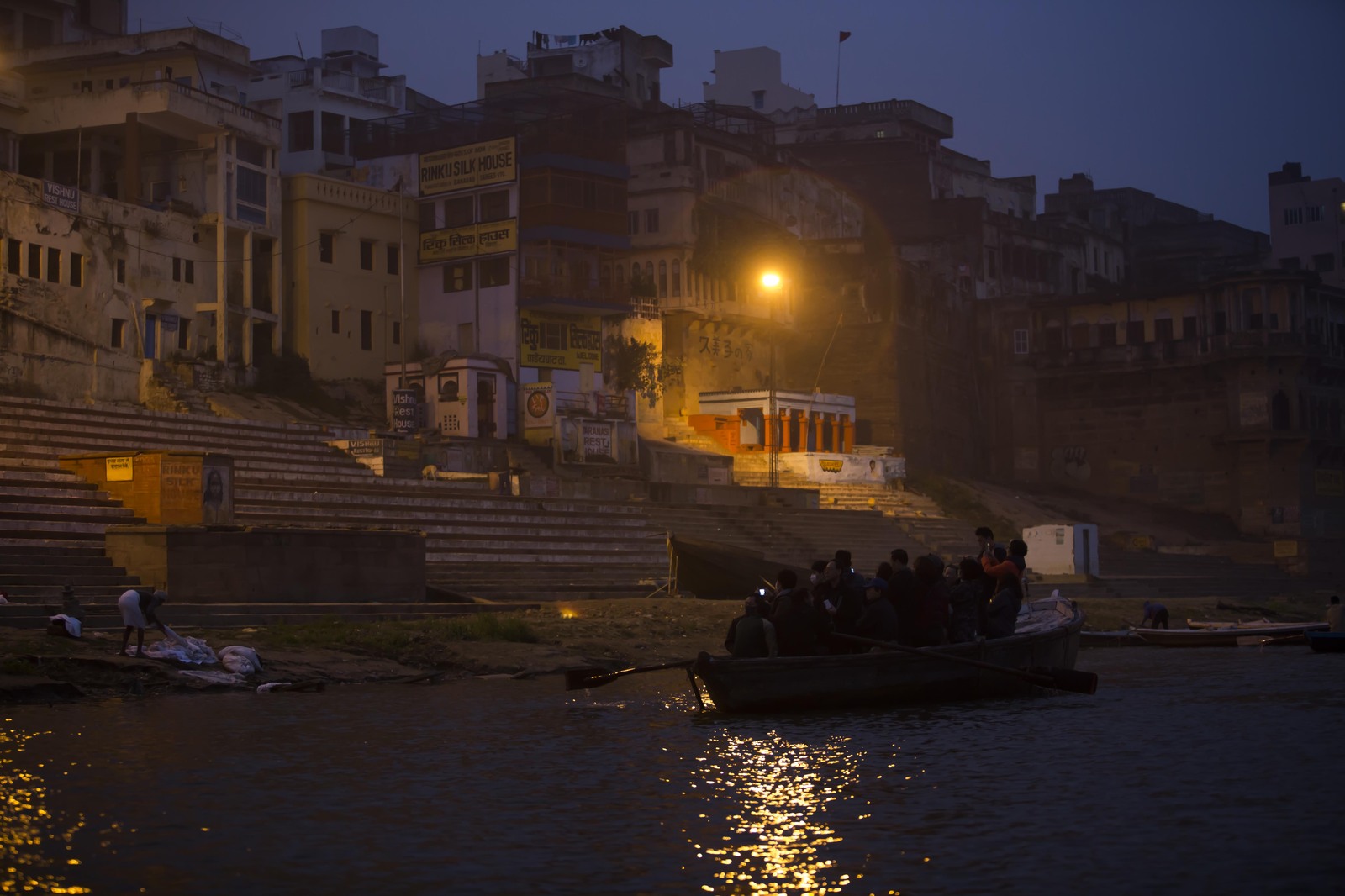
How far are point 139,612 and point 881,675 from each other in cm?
760


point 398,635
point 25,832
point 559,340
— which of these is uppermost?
point 559,340

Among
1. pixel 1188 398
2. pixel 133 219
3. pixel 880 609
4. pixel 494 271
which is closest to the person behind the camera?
pixel 880 609

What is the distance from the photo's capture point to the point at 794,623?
14.7m

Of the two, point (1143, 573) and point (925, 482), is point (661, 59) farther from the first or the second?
point (1143, 573)

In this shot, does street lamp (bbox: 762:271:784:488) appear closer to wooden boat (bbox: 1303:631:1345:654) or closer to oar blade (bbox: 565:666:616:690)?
wooden boat (bbox: 1303:631:1345:654)

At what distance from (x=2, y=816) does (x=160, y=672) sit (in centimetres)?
686

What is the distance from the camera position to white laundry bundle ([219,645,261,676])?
55.3 ft

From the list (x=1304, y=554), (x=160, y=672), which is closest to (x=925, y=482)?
(x=1304, y=554)

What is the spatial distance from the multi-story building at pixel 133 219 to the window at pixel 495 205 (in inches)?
246

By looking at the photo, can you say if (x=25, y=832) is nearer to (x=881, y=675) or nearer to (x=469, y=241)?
(x=881, y=675)

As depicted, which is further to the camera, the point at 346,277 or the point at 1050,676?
the point at 346,277

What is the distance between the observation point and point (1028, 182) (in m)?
76.8

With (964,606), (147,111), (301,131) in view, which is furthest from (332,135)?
(964,606)

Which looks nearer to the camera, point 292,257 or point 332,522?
point 332,522
